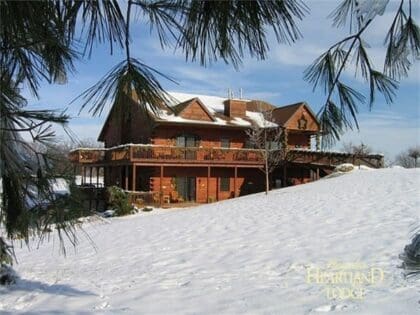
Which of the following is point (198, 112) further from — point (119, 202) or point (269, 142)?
point (119, 202)

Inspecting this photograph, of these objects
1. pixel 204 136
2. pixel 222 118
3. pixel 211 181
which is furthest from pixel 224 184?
pixel 222 118

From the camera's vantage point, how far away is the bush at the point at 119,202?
74.2 feet

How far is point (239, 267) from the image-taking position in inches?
321

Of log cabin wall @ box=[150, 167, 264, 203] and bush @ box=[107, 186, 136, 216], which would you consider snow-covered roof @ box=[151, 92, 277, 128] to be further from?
bush @ box=[107, 186, 136, 216]

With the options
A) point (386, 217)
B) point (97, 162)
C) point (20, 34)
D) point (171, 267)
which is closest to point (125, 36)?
point (20, 34)

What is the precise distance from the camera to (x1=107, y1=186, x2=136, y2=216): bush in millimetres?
22609

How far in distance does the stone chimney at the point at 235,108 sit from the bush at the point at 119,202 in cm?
1116

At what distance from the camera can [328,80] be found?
8.48 ft

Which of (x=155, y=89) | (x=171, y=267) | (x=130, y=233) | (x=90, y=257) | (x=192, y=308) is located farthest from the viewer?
(x=130, y=233)

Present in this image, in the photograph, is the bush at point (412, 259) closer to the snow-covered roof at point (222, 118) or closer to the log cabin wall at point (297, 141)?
the snow-covered roof at point (222, 118)

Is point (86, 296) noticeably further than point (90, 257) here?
No

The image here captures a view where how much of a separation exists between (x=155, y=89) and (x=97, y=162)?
27.5 meters

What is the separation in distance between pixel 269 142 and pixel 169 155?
249 inches

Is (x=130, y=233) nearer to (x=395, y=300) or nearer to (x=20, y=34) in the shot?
(x=395, y=300)
